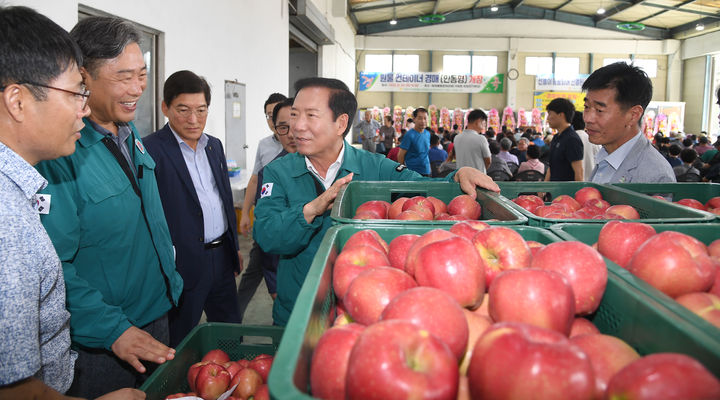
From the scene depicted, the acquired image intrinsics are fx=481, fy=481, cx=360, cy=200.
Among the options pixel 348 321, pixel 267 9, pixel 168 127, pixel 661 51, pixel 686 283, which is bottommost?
pixel 348 321

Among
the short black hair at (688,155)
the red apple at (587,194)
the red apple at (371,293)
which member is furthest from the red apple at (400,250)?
the short black hair at (688,155)

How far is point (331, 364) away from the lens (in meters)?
0.83

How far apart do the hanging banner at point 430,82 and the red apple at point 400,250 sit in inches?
765

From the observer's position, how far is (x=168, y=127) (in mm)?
2898

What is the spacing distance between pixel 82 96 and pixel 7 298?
2.03ft

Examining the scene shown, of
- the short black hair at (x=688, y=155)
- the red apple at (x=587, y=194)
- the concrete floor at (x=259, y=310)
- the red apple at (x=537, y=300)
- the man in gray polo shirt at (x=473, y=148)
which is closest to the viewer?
the red apple at (x=537, y=300)

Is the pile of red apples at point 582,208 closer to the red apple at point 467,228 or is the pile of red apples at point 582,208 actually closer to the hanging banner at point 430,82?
the red apple at point 467,228

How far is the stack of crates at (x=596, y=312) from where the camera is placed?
748 millimetres

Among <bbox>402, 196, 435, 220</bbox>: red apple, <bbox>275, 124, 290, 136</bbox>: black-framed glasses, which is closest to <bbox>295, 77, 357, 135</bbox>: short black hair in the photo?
<bbox>402, 196, 435, 220</bbox>: red apple

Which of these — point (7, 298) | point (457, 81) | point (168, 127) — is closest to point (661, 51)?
point (457, 81)

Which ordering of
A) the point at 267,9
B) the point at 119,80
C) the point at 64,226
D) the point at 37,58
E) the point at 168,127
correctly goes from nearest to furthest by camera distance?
the point at 37,58
the point at 64,226
the point at 119,80
the point at 168,127
the point at 267,9

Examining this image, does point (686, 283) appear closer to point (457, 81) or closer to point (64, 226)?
point (64, 226)

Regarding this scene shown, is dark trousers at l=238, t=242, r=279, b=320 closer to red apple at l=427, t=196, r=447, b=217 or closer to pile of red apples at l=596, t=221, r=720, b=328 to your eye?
red apple at l=427, t=196, r=447, b=217

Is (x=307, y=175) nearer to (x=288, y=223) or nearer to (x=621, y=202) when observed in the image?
(x=288, y=223)
